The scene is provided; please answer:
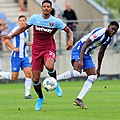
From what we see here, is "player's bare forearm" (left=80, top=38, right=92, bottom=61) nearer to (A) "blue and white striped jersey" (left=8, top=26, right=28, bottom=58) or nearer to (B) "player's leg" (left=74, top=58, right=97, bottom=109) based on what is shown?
(B) "player's leg" (left=74, top=58, right=97, bottom=109)

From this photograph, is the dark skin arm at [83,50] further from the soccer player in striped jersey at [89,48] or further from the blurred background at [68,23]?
the blurred background at [68,23]

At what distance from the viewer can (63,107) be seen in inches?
647

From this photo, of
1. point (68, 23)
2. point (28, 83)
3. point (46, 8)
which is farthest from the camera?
point (68, 23)

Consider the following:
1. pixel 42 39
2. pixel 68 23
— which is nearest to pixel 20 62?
pixel 42 39

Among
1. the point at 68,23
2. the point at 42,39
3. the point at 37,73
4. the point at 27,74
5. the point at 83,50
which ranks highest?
the point at 42,39

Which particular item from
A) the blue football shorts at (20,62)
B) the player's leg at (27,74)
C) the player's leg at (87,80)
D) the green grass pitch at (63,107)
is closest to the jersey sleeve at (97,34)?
the player's leg at (87,80)

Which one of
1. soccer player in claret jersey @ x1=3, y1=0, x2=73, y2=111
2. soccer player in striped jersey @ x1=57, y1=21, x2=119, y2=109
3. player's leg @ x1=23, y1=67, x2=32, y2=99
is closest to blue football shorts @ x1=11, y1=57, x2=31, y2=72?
player's leg @ x1=23, y1=67, x2=32, y2=99

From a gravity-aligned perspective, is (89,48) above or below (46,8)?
below

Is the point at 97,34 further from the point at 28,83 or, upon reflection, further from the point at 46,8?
the point at 28,83

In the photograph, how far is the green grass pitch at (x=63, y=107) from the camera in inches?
564

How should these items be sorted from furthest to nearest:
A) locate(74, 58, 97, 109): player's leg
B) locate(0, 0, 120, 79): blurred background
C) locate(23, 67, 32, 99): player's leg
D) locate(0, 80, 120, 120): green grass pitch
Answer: locate(0, 0, 120, 79): blurred background → locate(23, 67, 32, 99): player's leg → locate(74, 58, 97, 109): player's leg → locate(0, 80, 120, 120): green grass pitch

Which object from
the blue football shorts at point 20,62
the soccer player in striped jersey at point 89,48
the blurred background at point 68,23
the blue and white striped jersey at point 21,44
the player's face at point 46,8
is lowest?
the blurred background at point 68,23

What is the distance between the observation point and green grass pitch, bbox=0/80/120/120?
14.3 meters

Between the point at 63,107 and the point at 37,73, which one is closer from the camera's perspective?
the point at 37,73
